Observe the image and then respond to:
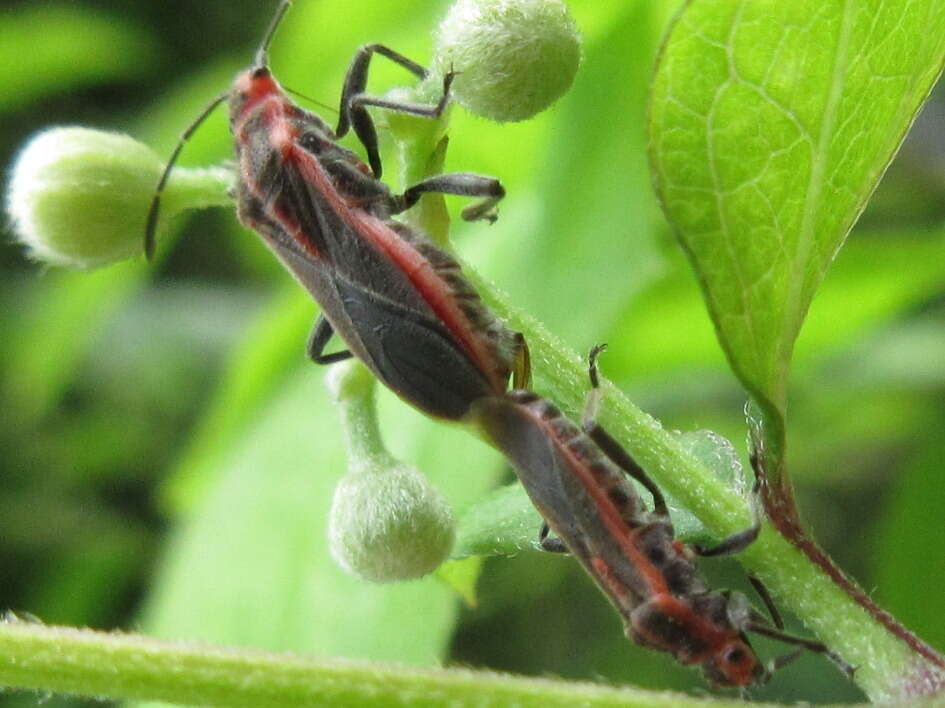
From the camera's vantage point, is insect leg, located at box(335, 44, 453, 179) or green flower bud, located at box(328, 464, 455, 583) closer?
green flower bud, located at box(328, 464, 455, 583)

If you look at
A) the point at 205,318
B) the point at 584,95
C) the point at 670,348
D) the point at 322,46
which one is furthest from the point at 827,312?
the point at 205,318

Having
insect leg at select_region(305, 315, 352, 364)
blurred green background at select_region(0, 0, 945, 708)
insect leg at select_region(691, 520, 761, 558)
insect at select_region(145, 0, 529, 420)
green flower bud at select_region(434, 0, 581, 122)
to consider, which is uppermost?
green flower bud at select_region(434, 0, 581, 122)

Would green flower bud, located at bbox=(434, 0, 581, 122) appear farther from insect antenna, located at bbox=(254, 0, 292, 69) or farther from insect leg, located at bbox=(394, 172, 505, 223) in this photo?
insect antenna, located at bbox=(254, 0, 292, 69)

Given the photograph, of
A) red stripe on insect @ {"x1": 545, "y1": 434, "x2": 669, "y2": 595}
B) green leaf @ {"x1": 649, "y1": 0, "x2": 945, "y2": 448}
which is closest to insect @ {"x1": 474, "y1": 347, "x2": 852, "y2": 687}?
red stripe on insect @ {"x1": 545, "y1": 434, "x2": 669, "y2": 595}

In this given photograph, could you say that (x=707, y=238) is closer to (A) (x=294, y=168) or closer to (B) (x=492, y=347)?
(B) (x=492, y=347)

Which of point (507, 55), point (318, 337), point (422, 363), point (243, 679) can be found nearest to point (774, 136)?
point (507, 55)

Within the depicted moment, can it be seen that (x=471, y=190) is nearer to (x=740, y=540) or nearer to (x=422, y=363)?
(x=422, y=363)

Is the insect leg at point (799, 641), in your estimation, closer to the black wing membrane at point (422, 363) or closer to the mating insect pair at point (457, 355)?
the mating insect pair at point (457, 355)
